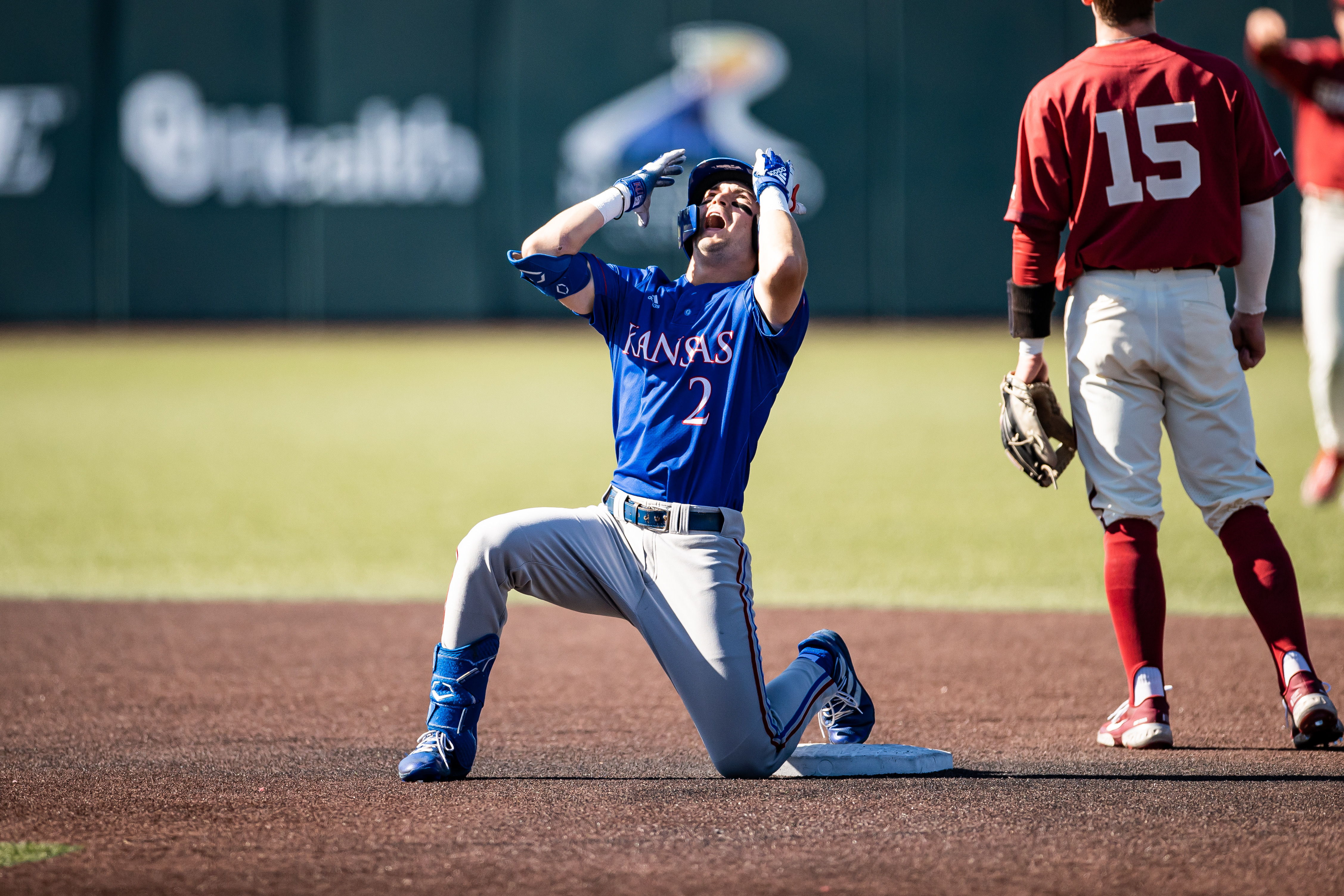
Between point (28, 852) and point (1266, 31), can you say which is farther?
point (1266, 31)

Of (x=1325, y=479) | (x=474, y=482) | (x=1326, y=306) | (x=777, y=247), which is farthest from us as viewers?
(x=474, y=482)

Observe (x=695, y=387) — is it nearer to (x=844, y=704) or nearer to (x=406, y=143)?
(x=844, y=704)

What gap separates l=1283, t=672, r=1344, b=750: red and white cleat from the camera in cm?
355

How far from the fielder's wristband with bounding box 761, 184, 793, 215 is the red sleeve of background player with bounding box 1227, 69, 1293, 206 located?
1.22 metres

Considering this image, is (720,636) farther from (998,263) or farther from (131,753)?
(998,263)

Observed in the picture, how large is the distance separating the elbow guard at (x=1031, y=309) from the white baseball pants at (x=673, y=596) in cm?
101

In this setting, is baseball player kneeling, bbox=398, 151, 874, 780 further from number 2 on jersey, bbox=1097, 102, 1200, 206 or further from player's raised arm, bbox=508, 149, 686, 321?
number 2 on jersey, bbox=1097, 102, 1200, 206

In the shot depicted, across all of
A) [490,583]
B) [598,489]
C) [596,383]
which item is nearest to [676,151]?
[490,583]

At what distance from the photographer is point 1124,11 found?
3.77 meters

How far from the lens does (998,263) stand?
18.9 meters

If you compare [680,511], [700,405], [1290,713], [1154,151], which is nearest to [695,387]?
[700,405]

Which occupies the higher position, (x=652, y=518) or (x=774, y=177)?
(x=774, y=177)

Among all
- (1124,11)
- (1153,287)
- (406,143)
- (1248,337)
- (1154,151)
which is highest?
(406,143)

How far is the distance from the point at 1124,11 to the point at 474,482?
576cm
